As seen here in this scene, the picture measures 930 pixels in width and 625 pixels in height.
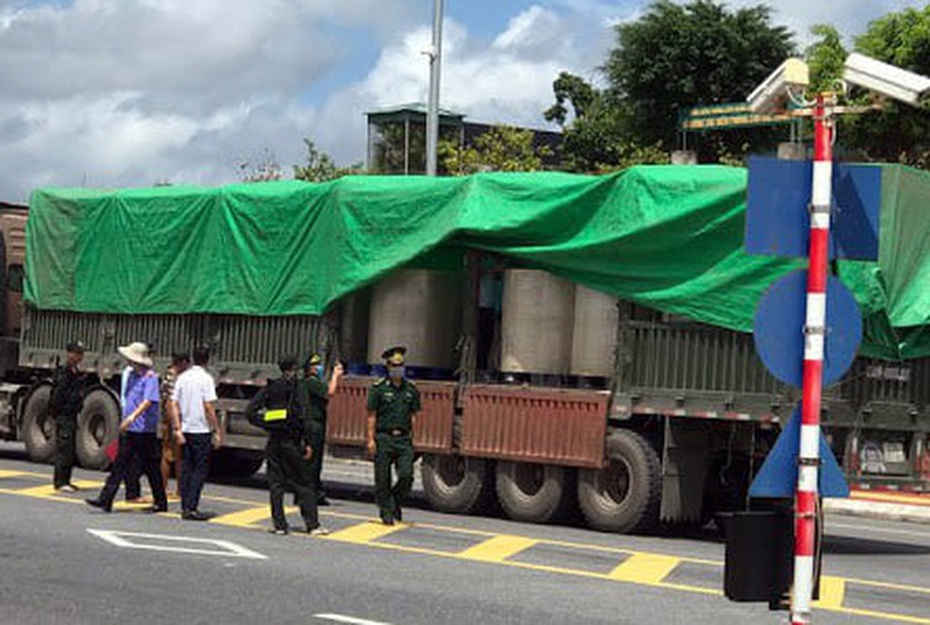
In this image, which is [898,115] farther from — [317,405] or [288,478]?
[288,478]

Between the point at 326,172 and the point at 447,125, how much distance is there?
2746 centimetres

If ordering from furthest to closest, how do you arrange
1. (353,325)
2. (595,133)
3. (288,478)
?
(595,133), (353,325), (288,478)

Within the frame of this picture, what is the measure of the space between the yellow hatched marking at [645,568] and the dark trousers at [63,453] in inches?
270

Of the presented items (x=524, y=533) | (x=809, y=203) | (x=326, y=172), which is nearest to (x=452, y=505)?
(x=524, y=533)

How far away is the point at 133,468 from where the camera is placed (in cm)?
1697

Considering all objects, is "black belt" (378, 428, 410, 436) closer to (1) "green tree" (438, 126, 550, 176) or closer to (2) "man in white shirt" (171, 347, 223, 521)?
(2) "man in white shirt" (171, 347, 223, 521)

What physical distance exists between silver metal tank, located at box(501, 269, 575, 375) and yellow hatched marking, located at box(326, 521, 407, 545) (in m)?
2.38

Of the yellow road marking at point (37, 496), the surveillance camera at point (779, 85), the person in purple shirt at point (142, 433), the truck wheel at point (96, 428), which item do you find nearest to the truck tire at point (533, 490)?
the person in purple shirt at point (142, 433)

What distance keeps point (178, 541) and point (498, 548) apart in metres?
2.81

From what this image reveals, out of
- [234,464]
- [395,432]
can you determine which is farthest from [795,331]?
[234,464]

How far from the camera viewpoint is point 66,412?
1869cm

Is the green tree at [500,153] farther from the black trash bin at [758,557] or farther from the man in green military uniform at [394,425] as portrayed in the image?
the black trash bin at [758,557]

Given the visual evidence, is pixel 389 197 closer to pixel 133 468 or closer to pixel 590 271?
pixel 590 271

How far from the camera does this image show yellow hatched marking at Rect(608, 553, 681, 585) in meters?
13.0
